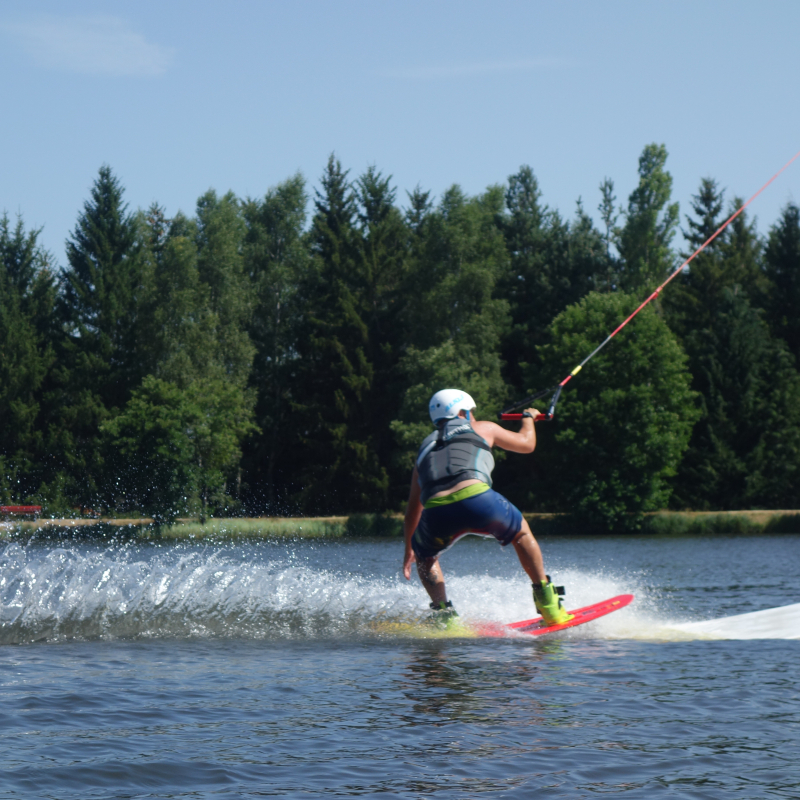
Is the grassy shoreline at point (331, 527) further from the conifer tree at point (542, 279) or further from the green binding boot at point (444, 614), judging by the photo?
the green binding boot at point (444, 614)

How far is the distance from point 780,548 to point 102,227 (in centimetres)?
3521

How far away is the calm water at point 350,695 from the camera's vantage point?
5180mm

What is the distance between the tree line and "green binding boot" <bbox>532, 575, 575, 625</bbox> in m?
35.3

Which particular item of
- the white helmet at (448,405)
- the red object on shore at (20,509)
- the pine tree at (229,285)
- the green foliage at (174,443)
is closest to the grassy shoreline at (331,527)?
the red object on shore at (20,509)

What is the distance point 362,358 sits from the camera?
53.4m

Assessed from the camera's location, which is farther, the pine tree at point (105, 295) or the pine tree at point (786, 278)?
the pine tree at point (786, 278)

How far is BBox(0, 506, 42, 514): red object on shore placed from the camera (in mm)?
43594

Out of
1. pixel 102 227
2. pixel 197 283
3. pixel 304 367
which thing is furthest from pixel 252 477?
pixel 102 227

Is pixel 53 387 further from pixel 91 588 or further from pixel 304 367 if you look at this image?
pixel 91 588

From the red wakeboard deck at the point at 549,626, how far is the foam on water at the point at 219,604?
194 mm

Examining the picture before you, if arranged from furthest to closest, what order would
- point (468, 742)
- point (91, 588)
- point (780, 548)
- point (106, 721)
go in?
1. point (780, 548)
2. point (91, 588)
3. point (106, 721)
4. point (468, 742)

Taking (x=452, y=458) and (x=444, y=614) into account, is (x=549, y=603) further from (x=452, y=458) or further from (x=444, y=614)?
(x=452, y=458)

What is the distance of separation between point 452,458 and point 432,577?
119 centimetres

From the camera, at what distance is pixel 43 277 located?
54312 mm
